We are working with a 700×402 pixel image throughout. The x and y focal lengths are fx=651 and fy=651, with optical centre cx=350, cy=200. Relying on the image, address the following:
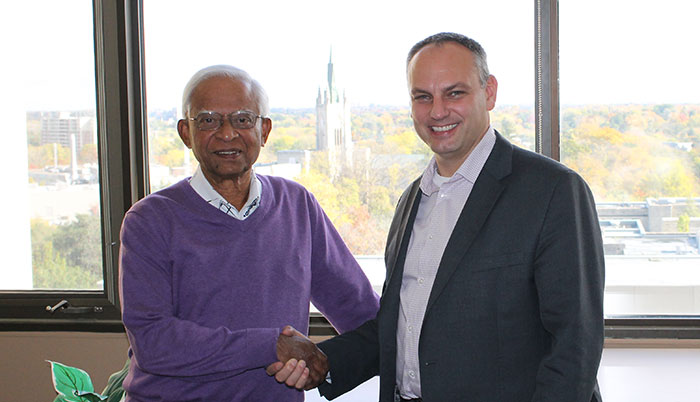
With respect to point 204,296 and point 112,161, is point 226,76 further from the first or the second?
point 112,161

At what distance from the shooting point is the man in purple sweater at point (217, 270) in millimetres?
Result: 1706

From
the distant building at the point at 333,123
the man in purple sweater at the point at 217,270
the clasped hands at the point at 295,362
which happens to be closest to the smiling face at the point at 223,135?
the man in purple sweater at the point at 217,270

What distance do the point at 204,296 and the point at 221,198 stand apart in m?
0.28

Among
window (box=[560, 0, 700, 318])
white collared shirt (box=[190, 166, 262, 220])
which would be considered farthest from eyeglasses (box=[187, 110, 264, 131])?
window (box=[560, 0, 700, 318])

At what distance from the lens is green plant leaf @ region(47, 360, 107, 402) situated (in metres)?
2.35

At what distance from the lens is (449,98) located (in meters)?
1.63

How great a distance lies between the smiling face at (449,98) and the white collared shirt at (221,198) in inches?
21.3

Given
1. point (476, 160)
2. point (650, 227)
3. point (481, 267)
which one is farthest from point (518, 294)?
point (650, 227)

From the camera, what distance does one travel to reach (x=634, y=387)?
7.72 feet

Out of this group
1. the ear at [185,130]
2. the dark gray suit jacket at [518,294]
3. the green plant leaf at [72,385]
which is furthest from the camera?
the green plant leaf at [72,385]

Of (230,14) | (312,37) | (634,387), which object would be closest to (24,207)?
(230,14)

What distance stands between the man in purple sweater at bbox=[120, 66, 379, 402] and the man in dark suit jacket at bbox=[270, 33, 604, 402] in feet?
0.50

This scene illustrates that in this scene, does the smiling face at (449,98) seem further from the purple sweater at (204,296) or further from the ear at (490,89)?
the purple sweater at (204,296)

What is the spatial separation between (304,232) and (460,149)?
551 millimetres
